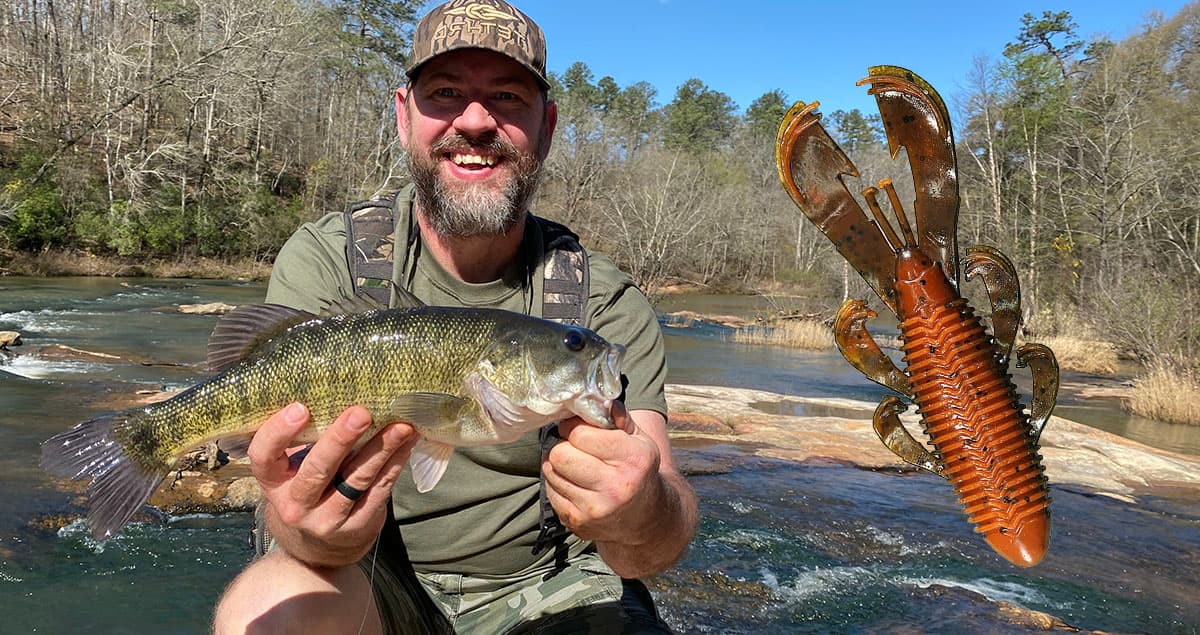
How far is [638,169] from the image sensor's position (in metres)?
56.4

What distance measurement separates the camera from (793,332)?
85.5 ft

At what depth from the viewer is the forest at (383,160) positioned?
27688mm

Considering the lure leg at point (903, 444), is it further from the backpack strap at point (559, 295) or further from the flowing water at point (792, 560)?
the flowing water at point (792, 560)

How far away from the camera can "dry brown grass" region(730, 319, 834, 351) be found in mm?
25531

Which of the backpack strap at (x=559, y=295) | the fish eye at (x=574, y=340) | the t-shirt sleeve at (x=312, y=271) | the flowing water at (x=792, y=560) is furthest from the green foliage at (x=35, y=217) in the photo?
the fish eye at (x=574, y=340)

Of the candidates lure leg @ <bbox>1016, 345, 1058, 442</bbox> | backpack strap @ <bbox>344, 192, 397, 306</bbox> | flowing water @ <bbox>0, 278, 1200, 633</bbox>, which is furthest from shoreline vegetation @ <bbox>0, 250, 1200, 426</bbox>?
backpack strap @ <bbox>344, 192, 397, 306</bbox>

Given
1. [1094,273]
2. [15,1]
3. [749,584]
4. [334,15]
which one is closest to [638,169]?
[334,15]

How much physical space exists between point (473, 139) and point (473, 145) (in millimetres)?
27

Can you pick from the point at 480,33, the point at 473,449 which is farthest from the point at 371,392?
Answer: the point at 480,33

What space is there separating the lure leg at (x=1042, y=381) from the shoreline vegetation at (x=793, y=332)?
15.5 m

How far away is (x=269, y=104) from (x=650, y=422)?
46183mm

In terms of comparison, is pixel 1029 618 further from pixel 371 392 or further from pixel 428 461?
pixel 371 392

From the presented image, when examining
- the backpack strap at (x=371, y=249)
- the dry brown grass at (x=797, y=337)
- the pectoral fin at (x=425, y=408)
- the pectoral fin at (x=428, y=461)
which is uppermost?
the backpack strap at (x=371, y=249)

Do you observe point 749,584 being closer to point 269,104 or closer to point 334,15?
point 269,104
